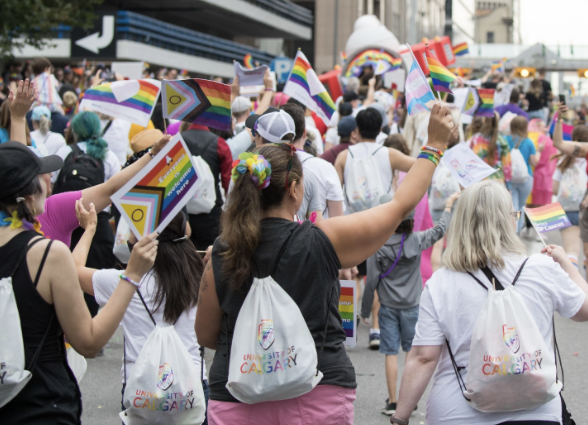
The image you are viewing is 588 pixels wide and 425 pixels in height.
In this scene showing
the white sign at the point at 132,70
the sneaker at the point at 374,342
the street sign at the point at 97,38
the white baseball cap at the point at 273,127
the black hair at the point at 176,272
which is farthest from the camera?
the street sign at the point at 97,38

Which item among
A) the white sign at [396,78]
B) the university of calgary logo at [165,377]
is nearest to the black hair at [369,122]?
the university of calgary logo at [165,377]

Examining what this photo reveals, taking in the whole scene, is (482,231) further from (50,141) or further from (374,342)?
(50,141)

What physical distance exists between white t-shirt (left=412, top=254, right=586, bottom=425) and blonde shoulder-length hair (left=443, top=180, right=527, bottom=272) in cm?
4

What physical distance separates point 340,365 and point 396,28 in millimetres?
70419

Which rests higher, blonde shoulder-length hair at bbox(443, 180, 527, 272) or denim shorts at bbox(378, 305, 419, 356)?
blonde shoulder-length hair at bbox(443, 180, 527, 272)

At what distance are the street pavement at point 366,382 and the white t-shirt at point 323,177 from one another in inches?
61.3

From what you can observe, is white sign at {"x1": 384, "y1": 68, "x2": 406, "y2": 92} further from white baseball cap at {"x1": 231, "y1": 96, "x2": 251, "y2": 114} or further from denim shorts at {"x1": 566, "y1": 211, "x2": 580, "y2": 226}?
white baseball cap at {"x1": 231, "y1": 96, "x2": 251, "y2": 114}

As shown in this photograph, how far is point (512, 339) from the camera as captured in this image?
9.75ft

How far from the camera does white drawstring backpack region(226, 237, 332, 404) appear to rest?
2.74 m

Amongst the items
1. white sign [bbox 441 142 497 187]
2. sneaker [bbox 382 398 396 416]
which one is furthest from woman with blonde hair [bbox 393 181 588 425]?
sneaker [bbox 382 398 396 416]

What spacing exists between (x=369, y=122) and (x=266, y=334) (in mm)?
4408

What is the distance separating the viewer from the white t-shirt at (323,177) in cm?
559

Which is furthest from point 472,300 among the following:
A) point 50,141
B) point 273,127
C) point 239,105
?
point 50,141

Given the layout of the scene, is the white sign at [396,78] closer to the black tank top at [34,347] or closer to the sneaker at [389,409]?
the sneaker at [389,409]
